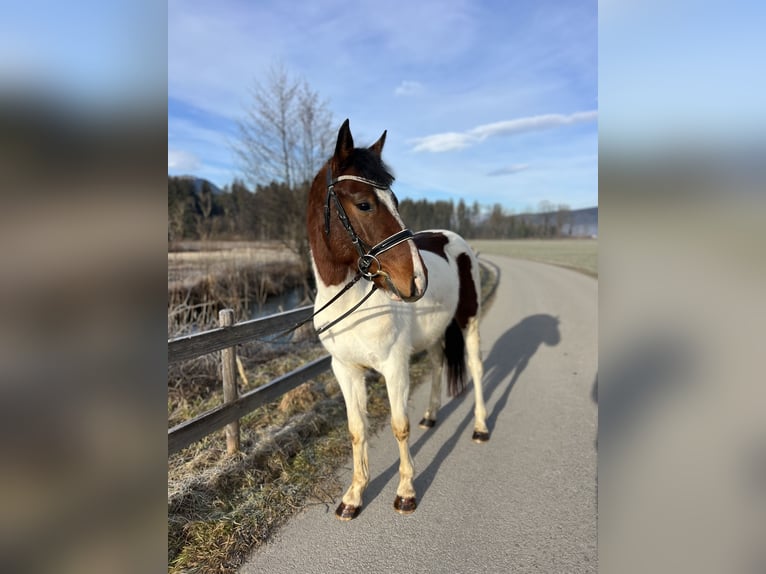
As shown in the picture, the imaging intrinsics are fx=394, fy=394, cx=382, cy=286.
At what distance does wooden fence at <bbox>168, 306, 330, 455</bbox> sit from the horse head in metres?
0.98

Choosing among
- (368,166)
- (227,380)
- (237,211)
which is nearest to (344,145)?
(368,166)

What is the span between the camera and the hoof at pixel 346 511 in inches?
104

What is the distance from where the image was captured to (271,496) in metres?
2.76

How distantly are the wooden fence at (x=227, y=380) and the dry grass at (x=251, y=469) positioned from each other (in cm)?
27

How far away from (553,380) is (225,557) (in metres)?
4.28

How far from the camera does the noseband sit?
7.38 ft

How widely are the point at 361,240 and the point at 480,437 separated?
2.39m

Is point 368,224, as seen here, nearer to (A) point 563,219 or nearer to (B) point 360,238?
(B) point 360,238

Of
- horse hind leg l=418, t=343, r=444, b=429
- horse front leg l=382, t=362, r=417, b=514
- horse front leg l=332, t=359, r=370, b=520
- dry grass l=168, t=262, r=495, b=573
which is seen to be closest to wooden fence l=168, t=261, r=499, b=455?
dry grass l=168, t=262, r=495, b=573

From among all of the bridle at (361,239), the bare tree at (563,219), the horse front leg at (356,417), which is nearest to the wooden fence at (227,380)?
the horse front leg at (356,417)

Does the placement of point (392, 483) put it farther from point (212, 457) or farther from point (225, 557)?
point (212, 457)

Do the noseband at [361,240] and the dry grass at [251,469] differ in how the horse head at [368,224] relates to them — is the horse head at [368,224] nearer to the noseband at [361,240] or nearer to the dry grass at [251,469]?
the noseband at [361,240]

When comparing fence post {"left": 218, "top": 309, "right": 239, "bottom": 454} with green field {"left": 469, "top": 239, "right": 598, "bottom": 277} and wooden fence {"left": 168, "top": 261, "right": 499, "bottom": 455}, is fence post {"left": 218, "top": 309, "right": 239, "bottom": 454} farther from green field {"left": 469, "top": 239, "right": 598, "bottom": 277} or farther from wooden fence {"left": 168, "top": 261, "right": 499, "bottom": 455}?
green field {"left": 469, "top": 239, "right": 598, "bottom": 277}
